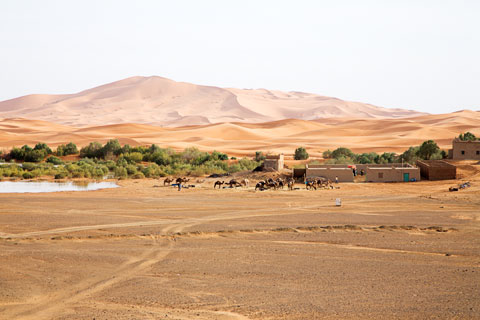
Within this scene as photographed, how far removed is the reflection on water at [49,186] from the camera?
3928cm

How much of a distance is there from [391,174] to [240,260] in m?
27.3

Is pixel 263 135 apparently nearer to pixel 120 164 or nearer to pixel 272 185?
pixel 120 164

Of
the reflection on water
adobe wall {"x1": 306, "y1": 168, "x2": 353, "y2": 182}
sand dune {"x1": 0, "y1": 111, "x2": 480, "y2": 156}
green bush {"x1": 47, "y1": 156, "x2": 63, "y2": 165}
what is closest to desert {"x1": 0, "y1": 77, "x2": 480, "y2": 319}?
the reflection on water

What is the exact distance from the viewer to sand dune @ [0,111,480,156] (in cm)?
9481

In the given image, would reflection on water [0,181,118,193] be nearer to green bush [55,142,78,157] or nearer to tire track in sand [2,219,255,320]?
tire track in sand [2,219,255,320]

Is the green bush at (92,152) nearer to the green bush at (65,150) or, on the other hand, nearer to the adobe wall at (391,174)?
the green bush at (65,150)

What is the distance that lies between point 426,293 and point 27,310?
28.0 feet

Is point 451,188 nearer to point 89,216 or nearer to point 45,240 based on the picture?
point 89,216

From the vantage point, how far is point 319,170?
42031mm

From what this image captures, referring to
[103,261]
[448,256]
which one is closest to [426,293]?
[448,256]

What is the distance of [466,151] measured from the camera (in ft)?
167

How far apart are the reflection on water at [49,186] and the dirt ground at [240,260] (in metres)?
10.5

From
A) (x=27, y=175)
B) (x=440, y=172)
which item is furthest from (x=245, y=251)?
(x=27, y=175)

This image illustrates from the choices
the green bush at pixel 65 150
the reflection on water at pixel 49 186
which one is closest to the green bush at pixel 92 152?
the green bush at pixel 65 150
